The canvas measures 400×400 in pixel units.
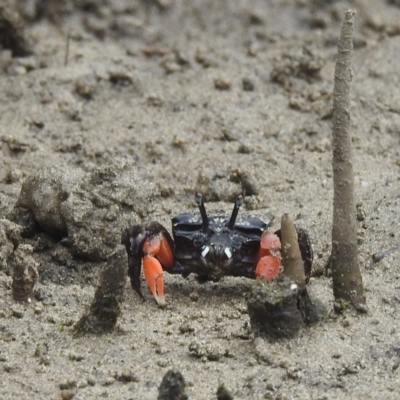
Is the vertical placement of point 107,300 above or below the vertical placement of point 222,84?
below

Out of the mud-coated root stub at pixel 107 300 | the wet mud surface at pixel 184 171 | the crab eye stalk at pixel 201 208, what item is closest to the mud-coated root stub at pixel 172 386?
the wet mud surface at pixel 184 171

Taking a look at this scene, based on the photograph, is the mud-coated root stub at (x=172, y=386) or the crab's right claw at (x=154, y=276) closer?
the mud-coated root stub at (x=172, y=386)

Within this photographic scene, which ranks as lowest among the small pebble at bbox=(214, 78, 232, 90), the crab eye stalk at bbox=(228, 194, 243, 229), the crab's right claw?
the crab's right claw

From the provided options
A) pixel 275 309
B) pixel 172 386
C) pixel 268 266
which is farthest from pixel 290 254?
pixel 172 386

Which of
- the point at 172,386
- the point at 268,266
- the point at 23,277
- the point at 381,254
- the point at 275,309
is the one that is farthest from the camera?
the point at 381,254

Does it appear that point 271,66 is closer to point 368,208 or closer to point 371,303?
point 368,208

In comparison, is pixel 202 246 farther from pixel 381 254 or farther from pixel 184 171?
pixel 184 171

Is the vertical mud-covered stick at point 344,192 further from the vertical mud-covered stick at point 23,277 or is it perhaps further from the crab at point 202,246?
the vertical mud-covered stick at point 23,277

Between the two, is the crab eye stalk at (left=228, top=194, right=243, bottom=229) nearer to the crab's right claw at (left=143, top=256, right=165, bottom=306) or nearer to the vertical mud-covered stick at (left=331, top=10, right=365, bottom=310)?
the crab's right claw at (left=143, top=256, right=165, bottom=306)

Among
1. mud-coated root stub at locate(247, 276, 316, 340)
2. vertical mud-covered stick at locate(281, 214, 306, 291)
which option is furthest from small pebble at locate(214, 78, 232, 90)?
mud-coated root stub at locate(247, 276, 316, 340)
